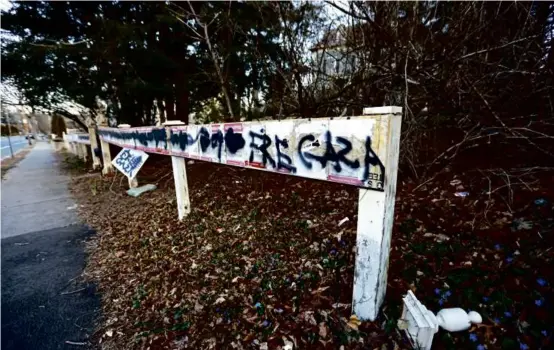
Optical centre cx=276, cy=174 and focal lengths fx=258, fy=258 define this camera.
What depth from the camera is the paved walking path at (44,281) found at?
7.75 ft

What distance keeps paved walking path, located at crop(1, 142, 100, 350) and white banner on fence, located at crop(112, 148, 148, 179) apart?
1.35 meters

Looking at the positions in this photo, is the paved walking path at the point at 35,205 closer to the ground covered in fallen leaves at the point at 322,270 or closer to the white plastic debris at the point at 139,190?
the white plastic debris at the point at 139,190

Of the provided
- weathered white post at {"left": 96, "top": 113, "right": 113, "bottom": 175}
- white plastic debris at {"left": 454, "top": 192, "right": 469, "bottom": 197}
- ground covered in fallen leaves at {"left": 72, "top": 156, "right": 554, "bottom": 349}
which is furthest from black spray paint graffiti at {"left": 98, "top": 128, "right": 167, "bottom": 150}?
white plastic debris at {"left": 454, "top": 192, "right": 469, "bottom": 197}

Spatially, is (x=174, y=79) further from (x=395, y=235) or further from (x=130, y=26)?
(x=395, y=235)

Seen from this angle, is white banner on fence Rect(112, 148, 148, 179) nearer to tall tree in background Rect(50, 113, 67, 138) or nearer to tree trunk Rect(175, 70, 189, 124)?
tree trunk Rect(175, 70, 189, 124)

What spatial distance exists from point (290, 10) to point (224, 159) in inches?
141

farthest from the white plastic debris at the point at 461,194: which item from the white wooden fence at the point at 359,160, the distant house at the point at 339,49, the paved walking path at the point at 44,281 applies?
the paved walking path at the point at 44,281

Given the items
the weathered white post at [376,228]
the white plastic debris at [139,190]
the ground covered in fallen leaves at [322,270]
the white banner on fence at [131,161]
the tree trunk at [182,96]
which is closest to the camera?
the weathered white post at [376,228]

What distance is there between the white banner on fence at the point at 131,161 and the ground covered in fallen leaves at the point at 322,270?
2.02 meters

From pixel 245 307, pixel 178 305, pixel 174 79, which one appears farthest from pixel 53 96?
pixel 245 307

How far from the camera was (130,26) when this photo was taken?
6.32m

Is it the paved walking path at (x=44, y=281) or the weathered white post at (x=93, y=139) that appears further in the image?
the weathered white post at (x=93, y=139)

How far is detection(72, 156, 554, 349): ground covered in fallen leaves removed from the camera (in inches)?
72.7

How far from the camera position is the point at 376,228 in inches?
64.3
